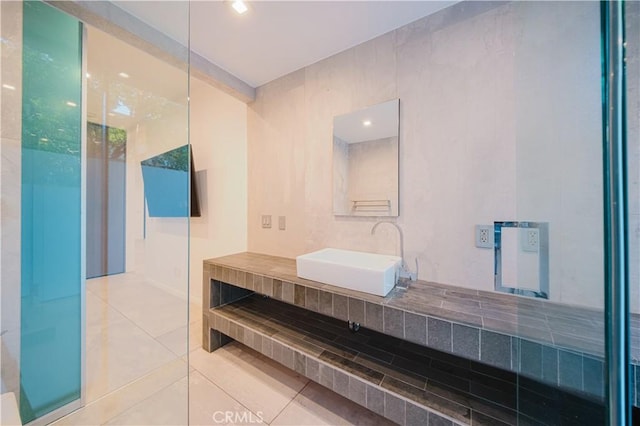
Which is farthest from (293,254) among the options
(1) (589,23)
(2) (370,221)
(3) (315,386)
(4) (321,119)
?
(1) (589,23)

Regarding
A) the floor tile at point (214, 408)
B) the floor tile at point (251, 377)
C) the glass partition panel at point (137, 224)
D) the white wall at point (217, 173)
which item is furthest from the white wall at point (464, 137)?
the floor tile at point (214, 408)

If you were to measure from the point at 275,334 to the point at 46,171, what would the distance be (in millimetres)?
1744

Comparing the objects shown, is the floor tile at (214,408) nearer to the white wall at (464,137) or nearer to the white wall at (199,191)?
the white wall at (199,191)

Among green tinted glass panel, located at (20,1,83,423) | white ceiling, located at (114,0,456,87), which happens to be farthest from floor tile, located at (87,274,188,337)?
white ceiling, located at (114,0,456,87)

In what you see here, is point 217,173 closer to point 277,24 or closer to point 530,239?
point 277,24

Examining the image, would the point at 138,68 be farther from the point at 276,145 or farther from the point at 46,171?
the point at 276,145

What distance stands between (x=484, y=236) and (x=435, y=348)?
2.39ft

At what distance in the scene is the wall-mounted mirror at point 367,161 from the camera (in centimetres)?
158

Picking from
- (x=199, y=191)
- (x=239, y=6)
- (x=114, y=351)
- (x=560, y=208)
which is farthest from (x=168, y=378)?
(x=239, y=6)

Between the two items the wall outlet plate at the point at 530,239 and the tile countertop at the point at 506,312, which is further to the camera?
the wall outlet plate at the point at 530,239

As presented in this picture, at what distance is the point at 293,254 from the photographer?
2094 millimetres

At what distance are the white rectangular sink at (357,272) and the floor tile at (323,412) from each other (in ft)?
2.64

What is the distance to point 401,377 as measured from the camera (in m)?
1.18

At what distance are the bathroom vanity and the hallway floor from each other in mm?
264
